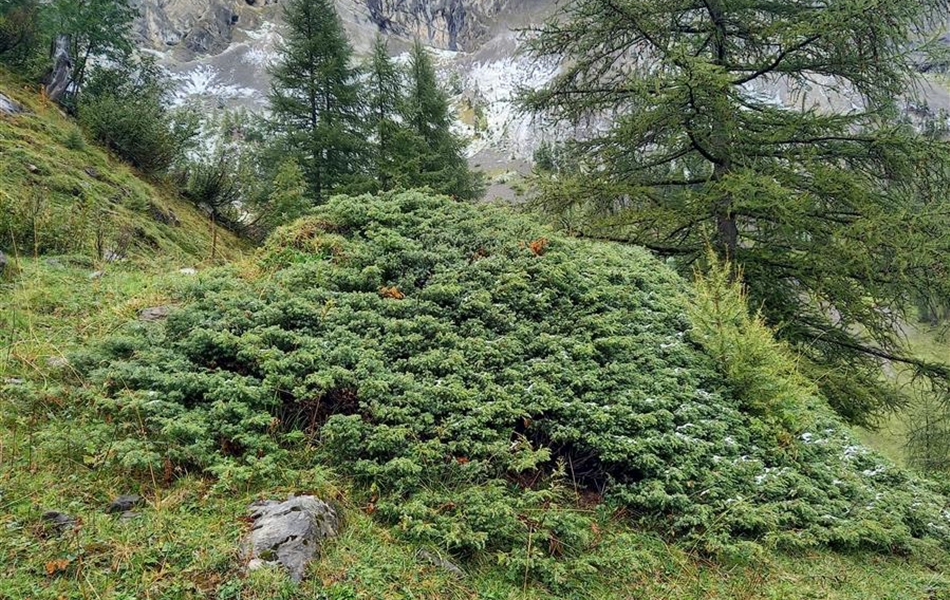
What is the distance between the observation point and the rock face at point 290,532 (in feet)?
7.86

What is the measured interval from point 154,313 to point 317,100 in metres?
14.0

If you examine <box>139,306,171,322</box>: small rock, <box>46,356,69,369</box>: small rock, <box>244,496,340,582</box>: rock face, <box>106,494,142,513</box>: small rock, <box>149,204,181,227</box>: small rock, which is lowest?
<box>244,496,340,582</box>: rock face

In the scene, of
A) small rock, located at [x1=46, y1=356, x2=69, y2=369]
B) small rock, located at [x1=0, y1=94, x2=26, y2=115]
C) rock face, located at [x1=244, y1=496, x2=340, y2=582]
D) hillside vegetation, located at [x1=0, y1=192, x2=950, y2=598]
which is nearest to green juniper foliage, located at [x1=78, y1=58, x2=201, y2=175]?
small rock, located at [x1=0, y1=94, x2=26, y2=115]

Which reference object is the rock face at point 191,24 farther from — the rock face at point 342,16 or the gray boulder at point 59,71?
the gray boulder at point 59,71

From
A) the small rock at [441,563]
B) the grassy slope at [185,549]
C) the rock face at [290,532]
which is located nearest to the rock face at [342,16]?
the grassy slope at [185,549]

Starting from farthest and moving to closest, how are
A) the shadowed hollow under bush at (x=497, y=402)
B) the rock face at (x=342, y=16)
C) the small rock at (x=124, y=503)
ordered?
1. the rock face at (x=342, y=16)
2. the shadowed hollow under bush at (x=497, y=402)
3. the small rock at (x=124, y=503)

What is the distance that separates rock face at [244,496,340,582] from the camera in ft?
7.86

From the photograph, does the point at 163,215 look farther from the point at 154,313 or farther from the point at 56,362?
the point at 56,362

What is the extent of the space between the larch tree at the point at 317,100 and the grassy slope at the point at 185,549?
11.9 m

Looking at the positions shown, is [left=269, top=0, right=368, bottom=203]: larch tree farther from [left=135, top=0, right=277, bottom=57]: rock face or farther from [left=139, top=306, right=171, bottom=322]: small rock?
[left=135, top=0, right=277, bottom=57]: rock face

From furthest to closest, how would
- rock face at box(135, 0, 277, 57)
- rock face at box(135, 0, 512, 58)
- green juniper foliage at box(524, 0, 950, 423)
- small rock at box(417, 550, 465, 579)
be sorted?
rock face at box(135, 0, 512, 58)
rock face at box(135, 0, 277, 57)
green juniper foliage at box(524, 0, 950, 423)
small rock at box(417, 550, 465, 579)

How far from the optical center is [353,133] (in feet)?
53.9

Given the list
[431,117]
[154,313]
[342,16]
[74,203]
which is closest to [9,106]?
[74,203]

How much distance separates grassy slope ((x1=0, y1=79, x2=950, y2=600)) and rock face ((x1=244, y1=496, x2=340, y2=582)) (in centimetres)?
8
